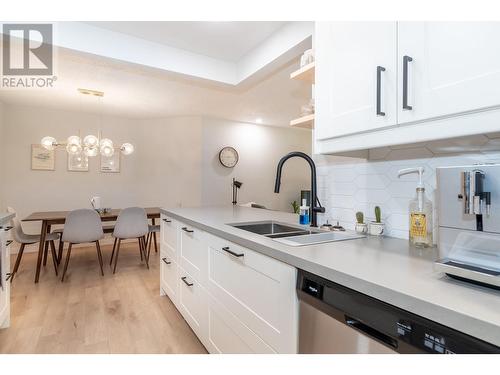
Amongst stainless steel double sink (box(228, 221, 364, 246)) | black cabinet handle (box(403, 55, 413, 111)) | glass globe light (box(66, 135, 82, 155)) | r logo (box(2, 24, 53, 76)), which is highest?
r logo (box(2, 24, 53, 76))

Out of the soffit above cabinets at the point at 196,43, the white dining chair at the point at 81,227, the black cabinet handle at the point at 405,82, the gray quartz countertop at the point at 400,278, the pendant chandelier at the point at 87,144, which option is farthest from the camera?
the pendant chandelier at the point at 87,144

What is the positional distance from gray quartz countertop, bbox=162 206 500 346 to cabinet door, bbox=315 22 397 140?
0.47 meters

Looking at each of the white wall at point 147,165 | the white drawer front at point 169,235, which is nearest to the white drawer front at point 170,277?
the white drawer front at point 169,235

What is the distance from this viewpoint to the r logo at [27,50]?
6.56 feet

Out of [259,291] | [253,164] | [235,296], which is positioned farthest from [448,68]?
[253,164]

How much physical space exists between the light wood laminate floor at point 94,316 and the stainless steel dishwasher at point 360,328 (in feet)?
3.89

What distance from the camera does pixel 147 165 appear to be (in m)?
5.08

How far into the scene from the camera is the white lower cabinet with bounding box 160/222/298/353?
972 millimetres

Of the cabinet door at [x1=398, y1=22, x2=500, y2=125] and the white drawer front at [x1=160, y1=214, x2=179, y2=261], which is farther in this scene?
the white drawer front at [x1=160, y1=214, x2=179, y2=261]

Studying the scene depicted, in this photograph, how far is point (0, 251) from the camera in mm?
1740

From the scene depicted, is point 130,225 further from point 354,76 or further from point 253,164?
point 354,76

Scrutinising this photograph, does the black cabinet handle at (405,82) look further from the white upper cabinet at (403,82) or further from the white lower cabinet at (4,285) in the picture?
the white lower cabinet at (4,285)

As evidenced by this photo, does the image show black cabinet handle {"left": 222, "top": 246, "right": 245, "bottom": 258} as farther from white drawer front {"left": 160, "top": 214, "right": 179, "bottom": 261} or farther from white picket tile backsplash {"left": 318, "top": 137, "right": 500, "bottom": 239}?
white drawer front {"left": 160, "top": 214, "right": 179, "bottom": 261}

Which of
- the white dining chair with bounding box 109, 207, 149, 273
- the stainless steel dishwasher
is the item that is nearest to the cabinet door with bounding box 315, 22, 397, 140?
the stainless steel dishwasher
